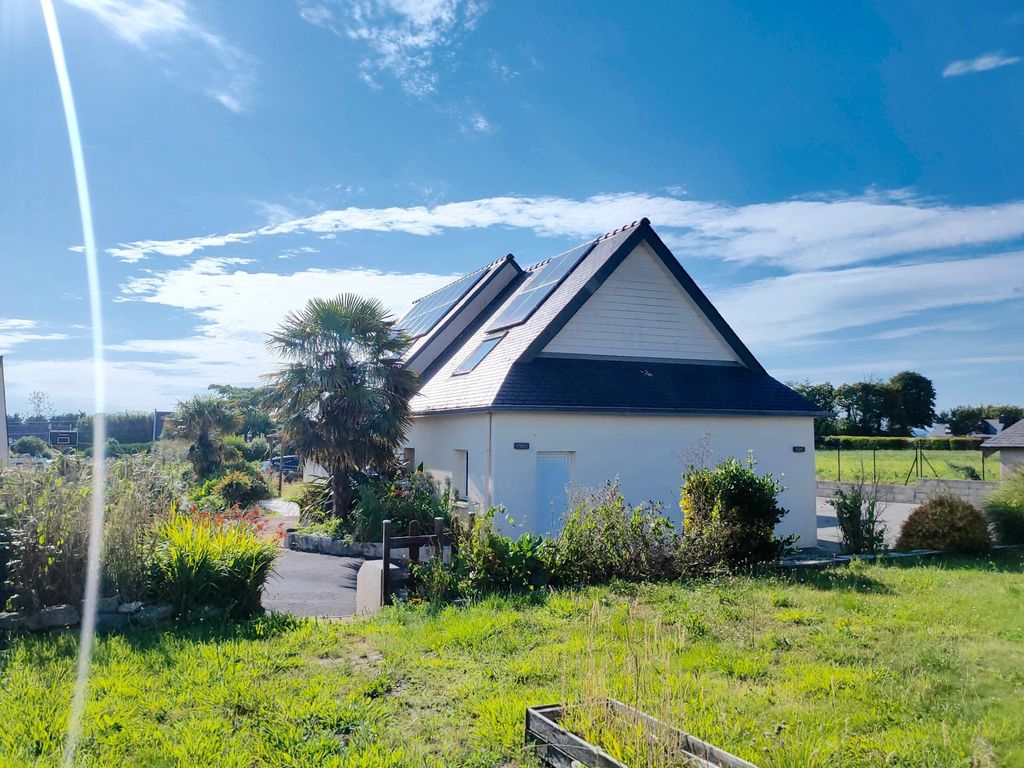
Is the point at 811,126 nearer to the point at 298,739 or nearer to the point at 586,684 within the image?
the point at 586,684

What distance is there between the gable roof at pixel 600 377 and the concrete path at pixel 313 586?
398cm

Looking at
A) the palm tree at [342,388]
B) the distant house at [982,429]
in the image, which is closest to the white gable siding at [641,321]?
the palm tree at [342,388]

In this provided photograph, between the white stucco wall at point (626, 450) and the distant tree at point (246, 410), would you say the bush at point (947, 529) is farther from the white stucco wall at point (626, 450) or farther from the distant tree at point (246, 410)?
the distant tree at point (246, 410)

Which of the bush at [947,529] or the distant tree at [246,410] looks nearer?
the bush at [947,529]

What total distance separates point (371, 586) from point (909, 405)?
70230mm

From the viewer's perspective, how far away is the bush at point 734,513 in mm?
11023

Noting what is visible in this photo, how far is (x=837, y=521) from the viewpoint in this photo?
18.0 metres

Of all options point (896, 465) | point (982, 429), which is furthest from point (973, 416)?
point (896, 465)

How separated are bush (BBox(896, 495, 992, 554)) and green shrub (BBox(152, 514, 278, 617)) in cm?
1208

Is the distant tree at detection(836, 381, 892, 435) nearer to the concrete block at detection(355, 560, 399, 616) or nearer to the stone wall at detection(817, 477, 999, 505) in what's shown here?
A: the stone wall at detection(817, 477, 999, 505)

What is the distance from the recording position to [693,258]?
57.5 ft

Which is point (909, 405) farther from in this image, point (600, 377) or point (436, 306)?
point (600, 377)

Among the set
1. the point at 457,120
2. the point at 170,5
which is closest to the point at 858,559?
the point at 457,120

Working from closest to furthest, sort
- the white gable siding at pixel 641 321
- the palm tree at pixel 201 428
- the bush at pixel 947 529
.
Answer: the bush at pixel 947 529
the white gable siding at pixel 641 321
the palm tree at pixel 201 428
